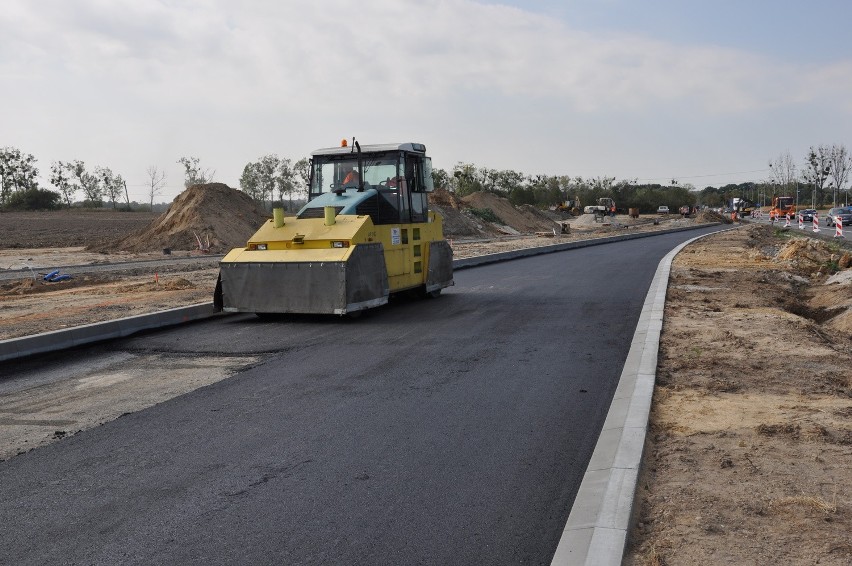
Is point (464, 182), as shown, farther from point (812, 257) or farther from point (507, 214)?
point (812, 257)

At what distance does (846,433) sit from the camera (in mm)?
5312

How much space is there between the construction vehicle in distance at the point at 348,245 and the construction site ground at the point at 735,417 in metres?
2.08

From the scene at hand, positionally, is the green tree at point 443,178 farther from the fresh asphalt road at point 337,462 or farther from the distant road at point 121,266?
the fresh asphalt road at point 337,462

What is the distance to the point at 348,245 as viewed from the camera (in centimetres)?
1207

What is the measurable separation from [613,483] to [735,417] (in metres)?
1.92

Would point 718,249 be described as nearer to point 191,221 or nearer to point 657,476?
point 191,221

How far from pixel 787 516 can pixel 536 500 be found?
4.41 feet

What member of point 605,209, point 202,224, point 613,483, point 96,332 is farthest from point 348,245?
point 605,209

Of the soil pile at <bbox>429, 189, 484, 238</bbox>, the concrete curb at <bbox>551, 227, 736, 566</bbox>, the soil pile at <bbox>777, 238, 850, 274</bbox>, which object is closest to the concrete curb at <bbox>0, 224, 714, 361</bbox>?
the concrete curb at <bbox>551, 227, 736, 566</bbox>

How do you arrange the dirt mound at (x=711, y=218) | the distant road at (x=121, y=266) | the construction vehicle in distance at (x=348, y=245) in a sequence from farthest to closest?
the dirt mound at (x=711, y=218) → the distant road at (x=121, y=266) → the construction vehicle in distance at (x=348, y=245)

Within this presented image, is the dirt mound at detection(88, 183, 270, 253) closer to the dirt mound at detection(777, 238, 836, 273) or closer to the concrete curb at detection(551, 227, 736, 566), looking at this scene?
the dirt mound at detection(777, 238, 836, 273)

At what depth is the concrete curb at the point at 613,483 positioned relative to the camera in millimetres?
3633

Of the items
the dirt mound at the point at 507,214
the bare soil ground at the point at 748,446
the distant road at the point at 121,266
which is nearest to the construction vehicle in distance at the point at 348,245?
the bare soil ground at the point at 748,446

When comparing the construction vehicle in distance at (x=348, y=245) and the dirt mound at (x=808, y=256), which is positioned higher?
the construction vehicle in distance at (x=348, y=245)
